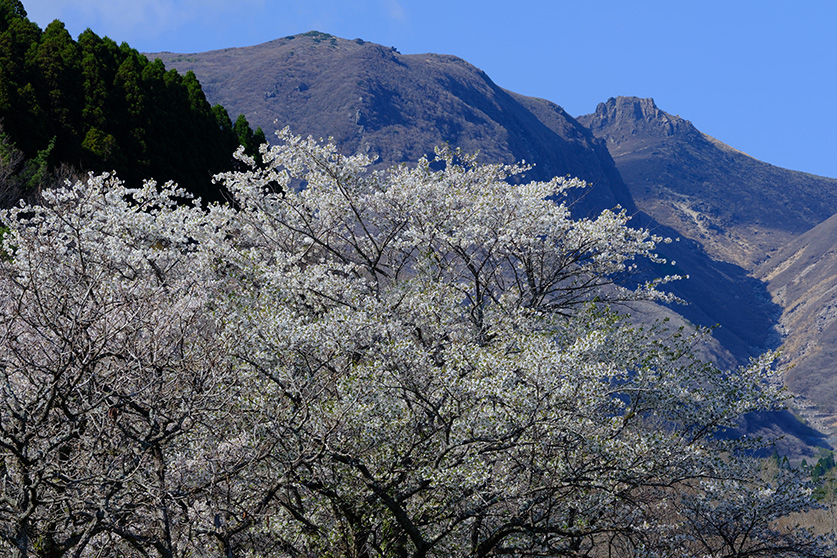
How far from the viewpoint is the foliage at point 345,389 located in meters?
8.22

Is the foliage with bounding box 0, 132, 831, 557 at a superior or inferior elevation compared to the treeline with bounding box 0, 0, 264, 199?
inferior

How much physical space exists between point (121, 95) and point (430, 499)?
3053cm

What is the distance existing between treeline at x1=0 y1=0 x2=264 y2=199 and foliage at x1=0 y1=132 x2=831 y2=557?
17139 mm

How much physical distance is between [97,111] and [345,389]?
28.4 meters

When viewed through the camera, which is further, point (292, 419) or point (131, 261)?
point (131, 261)

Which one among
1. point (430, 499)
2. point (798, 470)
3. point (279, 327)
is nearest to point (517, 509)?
point (430, 499)

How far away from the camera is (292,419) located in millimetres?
10047

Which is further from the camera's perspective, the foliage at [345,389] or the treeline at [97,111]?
the treeline at [97,111]

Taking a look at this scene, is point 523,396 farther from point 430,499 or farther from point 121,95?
point 121,95

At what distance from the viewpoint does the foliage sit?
8219mm

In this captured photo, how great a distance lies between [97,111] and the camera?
33844 millimetres

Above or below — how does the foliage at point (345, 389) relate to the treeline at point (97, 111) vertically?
below

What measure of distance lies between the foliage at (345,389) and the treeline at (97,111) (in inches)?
675

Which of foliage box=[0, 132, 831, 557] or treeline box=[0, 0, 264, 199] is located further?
treeline box=[0, 0, 264, 199]
